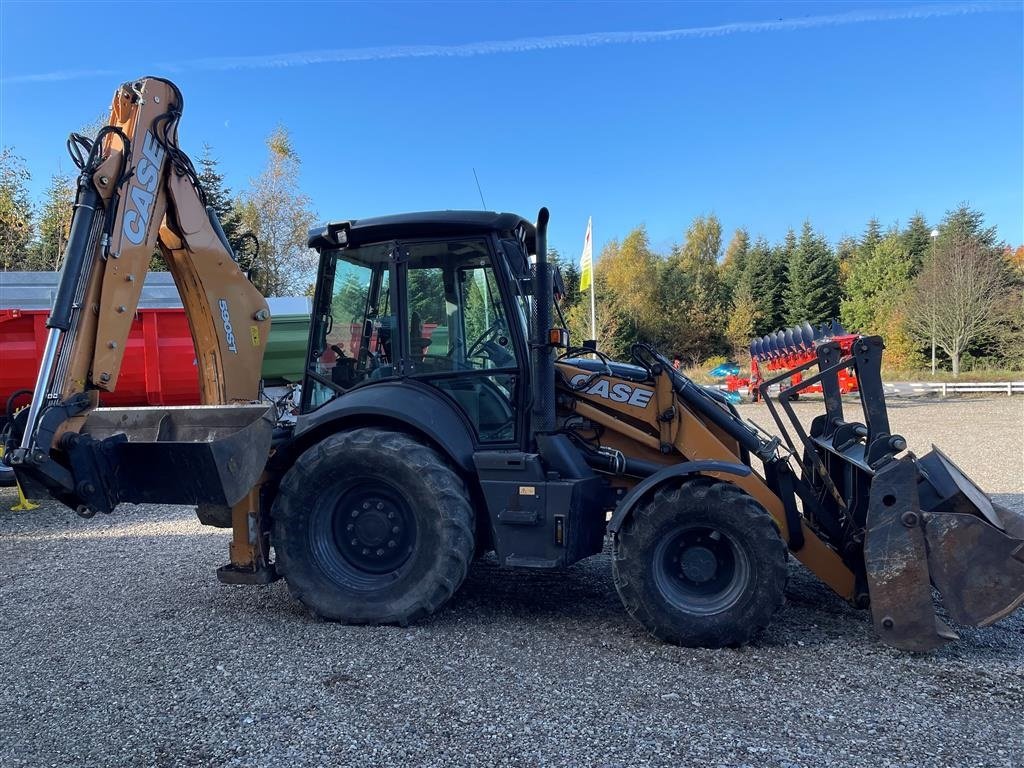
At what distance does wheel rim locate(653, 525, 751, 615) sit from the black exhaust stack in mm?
1001

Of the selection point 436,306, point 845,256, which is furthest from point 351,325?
point 845,256

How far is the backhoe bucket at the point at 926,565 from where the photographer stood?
3645 millimetres

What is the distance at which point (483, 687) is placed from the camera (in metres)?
3.57

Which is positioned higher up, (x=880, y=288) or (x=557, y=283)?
(x=880, y=288)

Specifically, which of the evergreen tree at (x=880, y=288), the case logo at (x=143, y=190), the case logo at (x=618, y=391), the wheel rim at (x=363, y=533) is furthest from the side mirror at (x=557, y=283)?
the evergreen tree at (x=880, y=288)

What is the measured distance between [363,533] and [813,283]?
4129 centimetres

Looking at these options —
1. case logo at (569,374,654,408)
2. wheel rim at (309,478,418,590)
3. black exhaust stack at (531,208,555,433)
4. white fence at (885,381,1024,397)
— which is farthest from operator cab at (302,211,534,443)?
white fence at (885,381,1024,397)

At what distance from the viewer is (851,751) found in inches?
115

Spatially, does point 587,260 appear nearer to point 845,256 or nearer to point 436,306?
point 436,306

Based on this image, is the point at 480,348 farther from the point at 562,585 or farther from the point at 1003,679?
the point at 1003,679

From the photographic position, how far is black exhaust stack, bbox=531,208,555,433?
4.27 meters

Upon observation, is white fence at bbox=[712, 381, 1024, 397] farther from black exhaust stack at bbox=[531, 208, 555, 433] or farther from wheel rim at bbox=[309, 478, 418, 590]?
wheel rim at bbox=[309, 478, 418, 590]

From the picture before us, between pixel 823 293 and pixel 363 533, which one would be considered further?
pixel 823 293

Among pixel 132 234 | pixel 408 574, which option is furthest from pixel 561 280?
pixel 132 234
